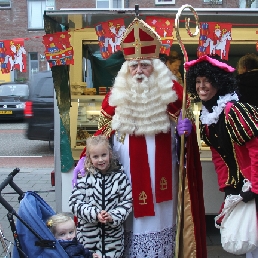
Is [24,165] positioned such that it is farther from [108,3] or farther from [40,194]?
[108,3]

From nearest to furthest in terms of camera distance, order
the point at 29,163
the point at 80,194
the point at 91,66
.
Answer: the point at 80,194
the point at 91,66
the point at 29,163

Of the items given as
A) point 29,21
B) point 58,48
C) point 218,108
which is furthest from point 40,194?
point 29,21

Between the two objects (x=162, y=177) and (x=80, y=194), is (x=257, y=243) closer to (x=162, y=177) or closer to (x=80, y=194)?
(x=162, y=177)

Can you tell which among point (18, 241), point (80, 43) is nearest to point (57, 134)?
point (80, 43)

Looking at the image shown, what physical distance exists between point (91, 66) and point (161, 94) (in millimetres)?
2423

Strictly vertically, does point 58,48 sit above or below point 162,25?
below

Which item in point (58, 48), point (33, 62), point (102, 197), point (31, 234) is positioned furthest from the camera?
point (33, 62)

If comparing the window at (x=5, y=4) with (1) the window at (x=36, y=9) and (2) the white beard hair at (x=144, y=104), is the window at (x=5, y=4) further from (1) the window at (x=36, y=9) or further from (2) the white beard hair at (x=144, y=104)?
(2) the white beard hair at (x=144, y=104)

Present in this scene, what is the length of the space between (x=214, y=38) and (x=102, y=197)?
2053 mm

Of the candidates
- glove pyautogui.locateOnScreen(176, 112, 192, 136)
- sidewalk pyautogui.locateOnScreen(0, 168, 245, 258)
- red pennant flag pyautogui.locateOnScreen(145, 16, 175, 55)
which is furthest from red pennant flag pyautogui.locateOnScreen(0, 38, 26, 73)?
glove pyautogui.locateOnScreen(176, 112, 192, 136)

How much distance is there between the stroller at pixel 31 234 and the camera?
262 centimetres

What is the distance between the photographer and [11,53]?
671 centimetres

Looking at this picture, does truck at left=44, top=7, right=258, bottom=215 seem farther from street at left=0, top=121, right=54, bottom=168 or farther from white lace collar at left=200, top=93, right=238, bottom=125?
street at left=0, top=121, right=54, bottom=168

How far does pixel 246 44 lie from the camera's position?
4801mm
